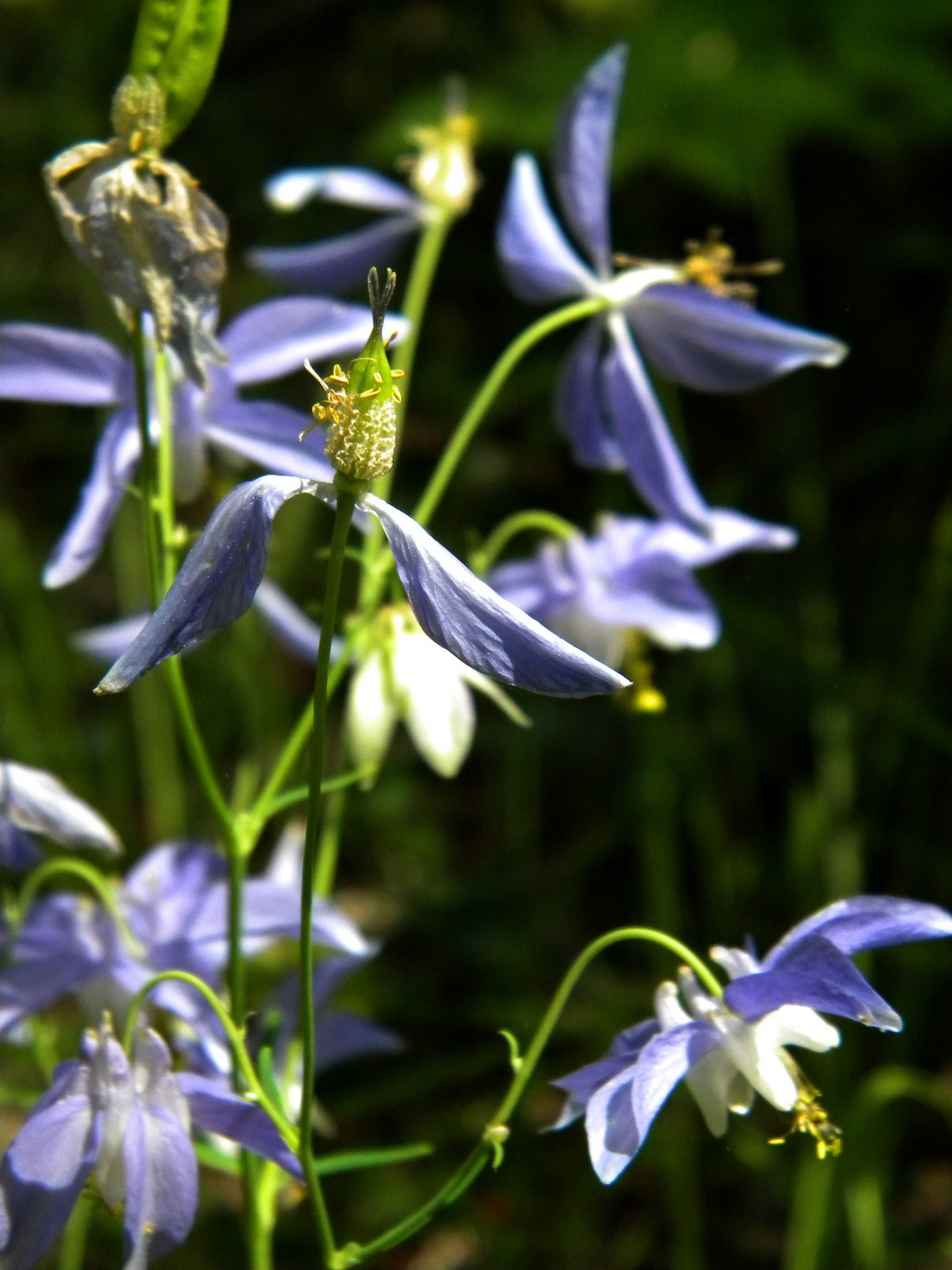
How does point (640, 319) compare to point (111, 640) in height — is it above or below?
above

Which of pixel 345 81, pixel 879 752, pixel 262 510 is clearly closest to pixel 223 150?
pixel 345 81

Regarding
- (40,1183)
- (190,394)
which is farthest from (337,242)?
(40,1183)

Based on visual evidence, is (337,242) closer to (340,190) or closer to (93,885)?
(340,190)

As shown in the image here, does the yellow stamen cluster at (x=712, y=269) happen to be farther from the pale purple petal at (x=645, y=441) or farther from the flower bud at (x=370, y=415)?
the flower bud at (x=370, y=415)

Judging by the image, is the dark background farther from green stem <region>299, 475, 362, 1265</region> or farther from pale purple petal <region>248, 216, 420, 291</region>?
green stem <region>299, 475, 362, 1265</region>

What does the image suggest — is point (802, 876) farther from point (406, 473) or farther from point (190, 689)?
point (406, 473)

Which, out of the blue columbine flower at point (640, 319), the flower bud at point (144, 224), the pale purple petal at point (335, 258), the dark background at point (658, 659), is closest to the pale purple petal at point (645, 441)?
the blue columbine flower at point (640, 319)
